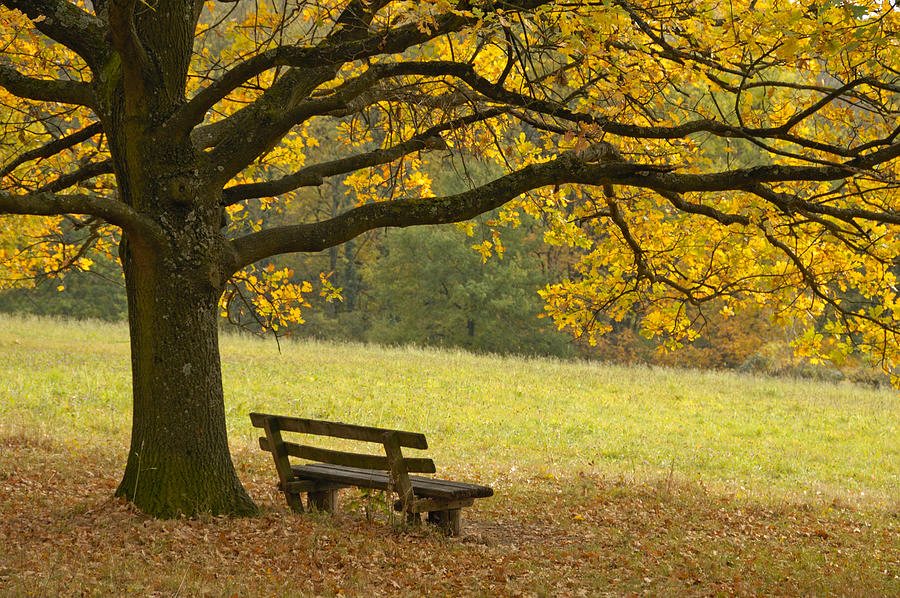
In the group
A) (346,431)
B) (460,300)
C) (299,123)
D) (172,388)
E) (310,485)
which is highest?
(460,300)

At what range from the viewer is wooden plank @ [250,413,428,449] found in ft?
23.9

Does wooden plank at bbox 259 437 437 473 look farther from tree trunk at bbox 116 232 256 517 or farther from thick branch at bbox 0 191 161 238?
thick branch at bbox 0 191 161 238

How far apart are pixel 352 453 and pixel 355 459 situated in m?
0.19

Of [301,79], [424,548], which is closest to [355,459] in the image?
[424,548]

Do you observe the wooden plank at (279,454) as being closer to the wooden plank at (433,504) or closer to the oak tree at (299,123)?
the oak tree at (299,123)

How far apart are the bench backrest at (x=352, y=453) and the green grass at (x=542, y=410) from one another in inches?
181

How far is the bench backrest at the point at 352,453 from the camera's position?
24.0 ft

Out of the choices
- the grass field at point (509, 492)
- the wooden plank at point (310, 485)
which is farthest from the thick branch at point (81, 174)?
the wooden plank at point (310, 485)

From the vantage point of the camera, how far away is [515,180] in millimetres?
7551

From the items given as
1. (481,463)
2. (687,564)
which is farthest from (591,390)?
(687,564)

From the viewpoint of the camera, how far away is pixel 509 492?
10742mm

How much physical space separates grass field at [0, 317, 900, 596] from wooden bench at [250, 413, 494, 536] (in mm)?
246

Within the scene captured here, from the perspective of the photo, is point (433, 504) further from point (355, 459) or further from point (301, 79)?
point (301, 79)

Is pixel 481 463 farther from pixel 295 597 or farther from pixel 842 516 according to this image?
pixel 295 597
